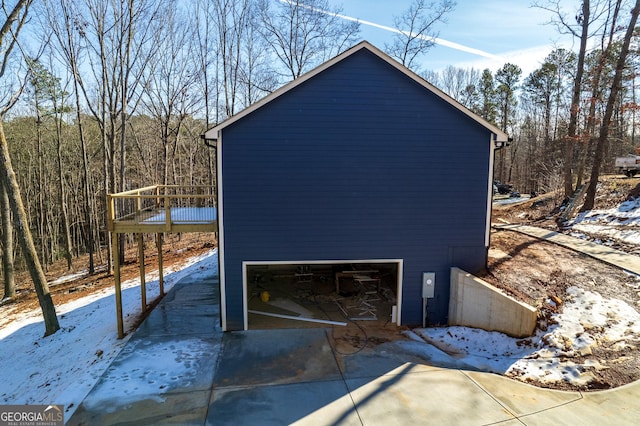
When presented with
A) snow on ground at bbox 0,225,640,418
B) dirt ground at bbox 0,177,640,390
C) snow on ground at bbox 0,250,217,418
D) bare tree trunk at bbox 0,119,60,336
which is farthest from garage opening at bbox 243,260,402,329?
bare tree trunk at bbox 0,119,60,336

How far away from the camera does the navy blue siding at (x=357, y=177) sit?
8.53 metres

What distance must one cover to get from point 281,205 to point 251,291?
4192mm

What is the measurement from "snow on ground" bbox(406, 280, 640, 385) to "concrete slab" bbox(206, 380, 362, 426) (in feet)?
8.10

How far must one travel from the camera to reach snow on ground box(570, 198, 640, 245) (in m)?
11.2

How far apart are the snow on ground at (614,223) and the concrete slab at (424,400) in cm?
824

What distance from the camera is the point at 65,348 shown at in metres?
8.89

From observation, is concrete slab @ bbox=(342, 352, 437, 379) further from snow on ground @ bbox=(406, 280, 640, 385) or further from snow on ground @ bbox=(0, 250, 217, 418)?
snow on ground @ bbox=(0, 250, 217, 418)

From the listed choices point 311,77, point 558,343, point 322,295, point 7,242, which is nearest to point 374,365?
point 558,343

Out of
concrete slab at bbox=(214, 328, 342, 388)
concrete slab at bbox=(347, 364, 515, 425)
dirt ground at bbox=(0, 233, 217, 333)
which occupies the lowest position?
dirt ground at bbox=(0, 233, 217, 333)

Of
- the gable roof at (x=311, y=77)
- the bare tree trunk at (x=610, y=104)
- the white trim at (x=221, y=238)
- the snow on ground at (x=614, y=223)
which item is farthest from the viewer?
the bare tree trunk at (x=610, y=104)

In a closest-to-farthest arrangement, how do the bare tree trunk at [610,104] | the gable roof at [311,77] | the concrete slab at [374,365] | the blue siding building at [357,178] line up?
the concrete slab at [374,365], the gable roof at [311,77], the blue siding building at [357,178], the bare tree trunk at [610,104]

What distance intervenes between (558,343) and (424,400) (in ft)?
10.1

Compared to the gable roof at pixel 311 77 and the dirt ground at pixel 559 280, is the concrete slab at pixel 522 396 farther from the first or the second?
the gable roof at pixel 311 77

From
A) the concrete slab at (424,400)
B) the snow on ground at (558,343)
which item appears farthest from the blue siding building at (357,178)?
the concrete slab at (424,400)
